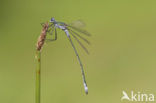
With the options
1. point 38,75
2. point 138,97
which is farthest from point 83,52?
point 38,75

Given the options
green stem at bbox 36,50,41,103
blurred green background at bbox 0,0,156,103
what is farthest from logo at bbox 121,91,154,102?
green stem at bbox 36,50,41,103

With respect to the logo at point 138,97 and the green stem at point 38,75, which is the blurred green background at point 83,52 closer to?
the logo at point 138,97

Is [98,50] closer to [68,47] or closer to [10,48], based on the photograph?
[68,47]

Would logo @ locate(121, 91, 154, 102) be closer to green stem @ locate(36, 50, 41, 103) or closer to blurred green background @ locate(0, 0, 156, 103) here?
blurred green background @ locate(0, 0, 156, 103)

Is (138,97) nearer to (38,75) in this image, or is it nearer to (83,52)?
(83,52)

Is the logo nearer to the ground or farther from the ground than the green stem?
nearer to the ground
